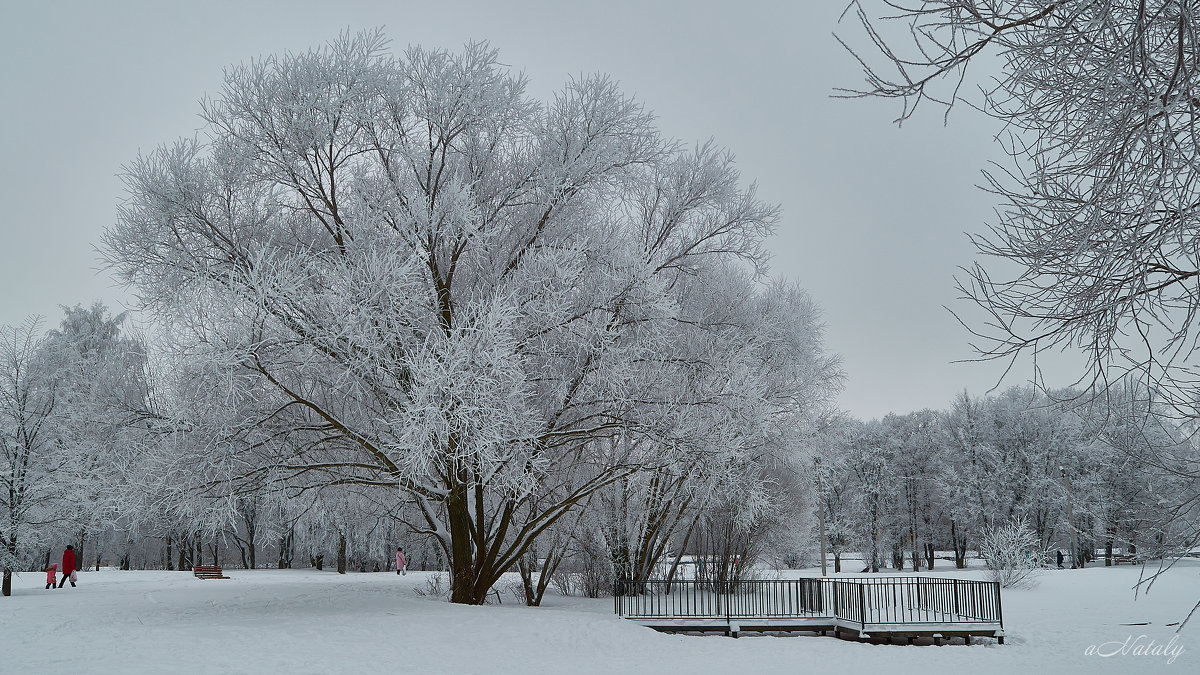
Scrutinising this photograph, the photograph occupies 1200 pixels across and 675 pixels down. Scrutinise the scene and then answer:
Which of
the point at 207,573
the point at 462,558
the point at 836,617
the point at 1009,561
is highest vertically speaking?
the point at 462,558

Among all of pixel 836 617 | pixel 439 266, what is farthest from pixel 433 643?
pixel 836 617

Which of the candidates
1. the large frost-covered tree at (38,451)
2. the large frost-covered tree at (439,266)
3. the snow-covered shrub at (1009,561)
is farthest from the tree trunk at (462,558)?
the snow-covered shrub at (1009,561)

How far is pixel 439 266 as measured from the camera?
16.7 meters

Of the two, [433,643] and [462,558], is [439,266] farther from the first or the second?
[433,643]

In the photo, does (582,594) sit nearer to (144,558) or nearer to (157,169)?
(157,169)

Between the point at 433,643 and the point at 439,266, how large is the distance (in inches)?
288

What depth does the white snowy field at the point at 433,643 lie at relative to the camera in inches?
432

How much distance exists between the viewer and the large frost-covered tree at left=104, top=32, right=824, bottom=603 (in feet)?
41.9

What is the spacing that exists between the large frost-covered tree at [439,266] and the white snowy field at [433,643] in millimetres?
2404

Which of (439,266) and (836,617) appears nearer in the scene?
(439,266)

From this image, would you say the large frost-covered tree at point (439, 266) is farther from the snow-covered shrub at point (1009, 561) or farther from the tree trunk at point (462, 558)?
the snow-covered shrub at point (1009, 561)

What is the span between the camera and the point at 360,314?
1254 centimetres

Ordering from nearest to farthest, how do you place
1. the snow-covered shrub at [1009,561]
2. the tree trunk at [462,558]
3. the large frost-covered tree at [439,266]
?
the large frost-covered tree at [439,266] → the tree trunk at [462,558] → the snow-covered shrub at [1009,561]

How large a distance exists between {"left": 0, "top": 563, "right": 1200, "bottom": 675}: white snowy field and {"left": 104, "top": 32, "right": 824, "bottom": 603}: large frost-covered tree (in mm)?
2404
